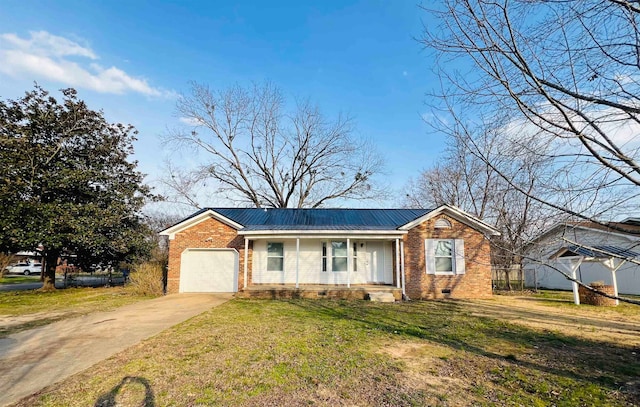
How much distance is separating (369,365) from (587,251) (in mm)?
4829

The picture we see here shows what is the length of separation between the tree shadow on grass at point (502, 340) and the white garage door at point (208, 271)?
192 inches

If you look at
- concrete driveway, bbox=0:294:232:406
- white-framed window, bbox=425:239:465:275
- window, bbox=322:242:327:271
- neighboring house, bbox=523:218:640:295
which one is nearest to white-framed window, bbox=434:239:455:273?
white-framed window, bbox=425:239:465:275

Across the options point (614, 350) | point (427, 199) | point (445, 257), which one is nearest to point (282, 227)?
point (445, 257)

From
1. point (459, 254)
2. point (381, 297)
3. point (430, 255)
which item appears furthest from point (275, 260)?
point (459, 254)

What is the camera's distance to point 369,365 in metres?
5.33

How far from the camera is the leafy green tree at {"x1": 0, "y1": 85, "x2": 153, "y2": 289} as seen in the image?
15008mm

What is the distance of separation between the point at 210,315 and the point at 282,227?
20.0 ft

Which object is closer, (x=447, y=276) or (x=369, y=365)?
(x=369, y=365)

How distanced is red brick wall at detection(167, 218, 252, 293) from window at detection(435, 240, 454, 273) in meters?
8.73

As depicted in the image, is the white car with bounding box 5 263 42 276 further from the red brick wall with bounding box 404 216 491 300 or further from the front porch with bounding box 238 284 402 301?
the red brick wall with bounding box 404 216 491 300

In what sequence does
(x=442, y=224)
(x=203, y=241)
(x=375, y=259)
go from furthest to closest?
(x=375, y=259) < (x=203, y=241) < (x=442, y=224)

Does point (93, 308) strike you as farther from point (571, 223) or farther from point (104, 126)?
point (571, 223)

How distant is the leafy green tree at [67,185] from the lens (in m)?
15.0

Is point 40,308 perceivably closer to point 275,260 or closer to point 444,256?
point 275,260
